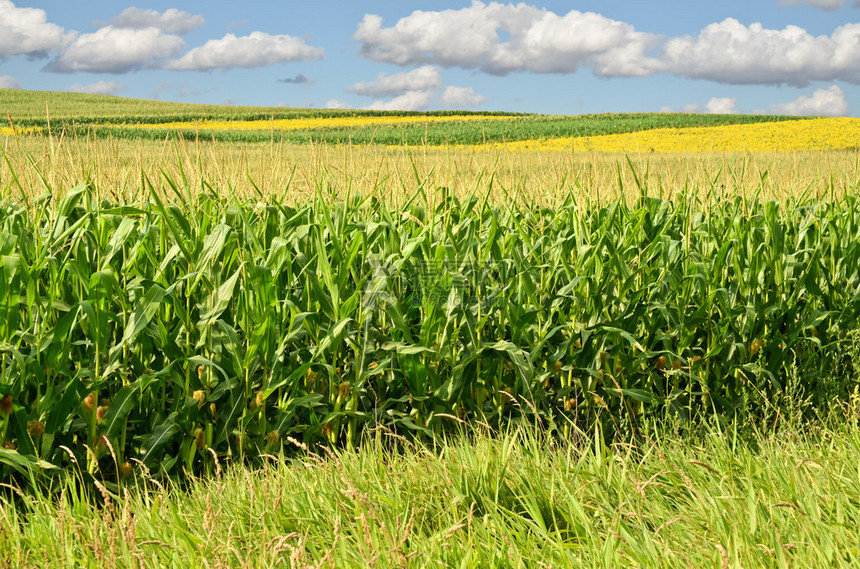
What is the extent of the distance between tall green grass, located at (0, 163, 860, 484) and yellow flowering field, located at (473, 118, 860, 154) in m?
21.5

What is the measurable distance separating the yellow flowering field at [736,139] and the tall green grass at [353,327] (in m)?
21.5

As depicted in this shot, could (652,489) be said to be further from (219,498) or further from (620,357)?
(219,498)

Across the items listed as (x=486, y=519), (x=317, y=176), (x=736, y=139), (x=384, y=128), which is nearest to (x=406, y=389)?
(x=486, y=519)

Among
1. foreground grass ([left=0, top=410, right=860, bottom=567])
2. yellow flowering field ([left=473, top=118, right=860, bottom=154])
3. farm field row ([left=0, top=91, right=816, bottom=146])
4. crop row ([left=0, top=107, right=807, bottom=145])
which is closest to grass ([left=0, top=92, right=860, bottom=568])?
foreground grass ([left=0, top=410, right=860, bottom=567])

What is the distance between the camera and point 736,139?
30938 millimetres

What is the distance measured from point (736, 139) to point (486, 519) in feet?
110

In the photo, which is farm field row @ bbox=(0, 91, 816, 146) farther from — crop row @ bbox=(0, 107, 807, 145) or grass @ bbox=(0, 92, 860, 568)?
grass @ bbox=(0, 92, 860, 568)

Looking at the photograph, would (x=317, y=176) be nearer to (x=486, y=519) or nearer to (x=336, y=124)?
(x=486, y=519)

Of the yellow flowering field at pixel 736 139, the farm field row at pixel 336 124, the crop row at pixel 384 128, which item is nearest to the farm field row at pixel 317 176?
the yellow flowering field at pixel 736 139

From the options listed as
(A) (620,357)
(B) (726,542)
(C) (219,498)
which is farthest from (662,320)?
(C) (219,498)

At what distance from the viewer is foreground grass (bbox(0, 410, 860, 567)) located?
5.72 ft

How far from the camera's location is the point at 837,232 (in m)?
3.99

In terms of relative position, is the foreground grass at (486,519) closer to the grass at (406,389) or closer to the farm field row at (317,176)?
the grass at (406,389)

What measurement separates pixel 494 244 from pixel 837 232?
234 centimetres
